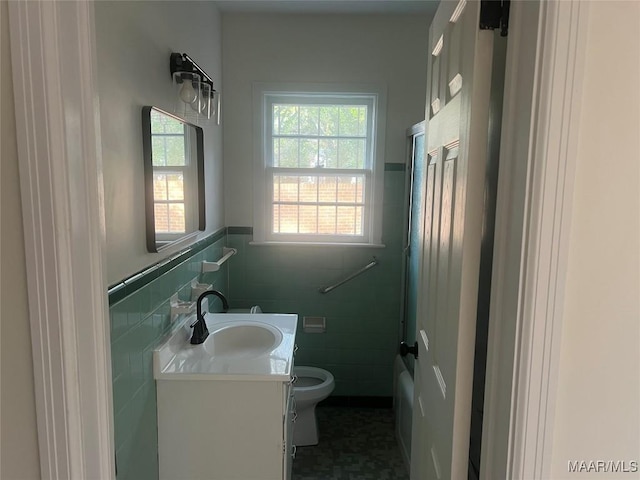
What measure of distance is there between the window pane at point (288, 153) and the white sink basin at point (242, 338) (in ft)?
4.16

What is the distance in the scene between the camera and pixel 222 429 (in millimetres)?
1689

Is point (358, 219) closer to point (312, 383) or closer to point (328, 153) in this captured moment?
point (328, 153)

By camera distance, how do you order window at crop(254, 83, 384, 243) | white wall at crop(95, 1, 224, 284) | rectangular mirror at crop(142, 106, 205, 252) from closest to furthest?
white wall at crop(95, 1, 224, 284), rectangular mirror at crop(142, 106, 205, 252), window at crop(254, 83, 384, 243)

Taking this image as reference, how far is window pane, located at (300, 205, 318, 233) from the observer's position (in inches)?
121

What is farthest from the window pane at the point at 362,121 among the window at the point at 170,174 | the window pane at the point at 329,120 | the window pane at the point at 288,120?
the window at the point at 170,174

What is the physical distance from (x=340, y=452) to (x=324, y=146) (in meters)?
1.94

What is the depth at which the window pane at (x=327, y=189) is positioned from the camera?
3.05m

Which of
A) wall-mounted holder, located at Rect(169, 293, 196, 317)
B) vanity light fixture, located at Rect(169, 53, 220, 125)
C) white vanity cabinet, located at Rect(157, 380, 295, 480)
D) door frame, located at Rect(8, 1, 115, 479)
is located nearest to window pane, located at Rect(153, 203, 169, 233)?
wall-mounted holder, located at Rect(169, 293, 196, 317)

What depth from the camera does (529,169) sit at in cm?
71

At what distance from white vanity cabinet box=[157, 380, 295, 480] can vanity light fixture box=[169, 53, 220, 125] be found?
3.81ft

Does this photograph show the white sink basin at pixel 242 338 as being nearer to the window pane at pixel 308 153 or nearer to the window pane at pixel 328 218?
the window pane at pixel 328 218

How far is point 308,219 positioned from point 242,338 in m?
1.14

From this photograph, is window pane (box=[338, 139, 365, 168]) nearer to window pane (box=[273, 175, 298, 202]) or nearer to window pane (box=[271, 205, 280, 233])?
window pane (box=[273, 175, 298, 202])

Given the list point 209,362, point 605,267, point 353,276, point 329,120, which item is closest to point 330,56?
point 329,120
